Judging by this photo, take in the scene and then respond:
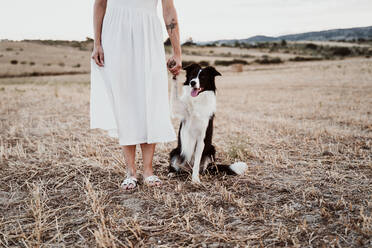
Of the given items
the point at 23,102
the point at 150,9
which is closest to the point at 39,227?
the point at 150,9

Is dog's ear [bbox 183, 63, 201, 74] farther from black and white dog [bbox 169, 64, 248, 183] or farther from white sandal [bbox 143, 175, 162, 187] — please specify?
white sandal [bbox 143, 175, 162, 187]

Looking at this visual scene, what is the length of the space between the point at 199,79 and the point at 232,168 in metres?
1.11

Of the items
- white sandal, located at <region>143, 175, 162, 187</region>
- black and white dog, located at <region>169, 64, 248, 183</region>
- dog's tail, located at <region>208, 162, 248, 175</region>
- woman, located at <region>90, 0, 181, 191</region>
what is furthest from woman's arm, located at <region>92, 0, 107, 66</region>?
dog's tail, located at <region>208, 162, 248, 175</region>

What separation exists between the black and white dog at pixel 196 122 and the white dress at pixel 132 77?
0.34 meters

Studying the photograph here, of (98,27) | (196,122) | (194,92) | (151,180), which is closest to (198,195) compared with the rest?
(151,180)

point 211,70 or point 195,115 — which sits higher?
point 211,70

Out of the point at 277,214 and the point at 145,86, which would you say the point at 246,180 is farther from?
the point at 145,86

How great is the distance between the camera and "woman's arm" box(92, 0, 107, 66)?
3092 millimetres

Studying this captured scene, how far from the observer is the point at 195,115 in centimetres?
348

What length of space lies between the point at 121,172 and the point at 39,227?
1399mm

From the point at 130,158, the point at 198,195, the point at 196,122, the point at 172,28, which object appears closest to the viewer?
the point at 198,195

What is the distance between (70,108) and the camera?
8.76 m

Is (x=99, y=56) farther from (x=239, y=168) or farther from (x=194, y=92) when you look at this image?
(x=239, y=168)

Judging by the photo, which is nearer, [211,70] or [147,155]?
[147,155]
